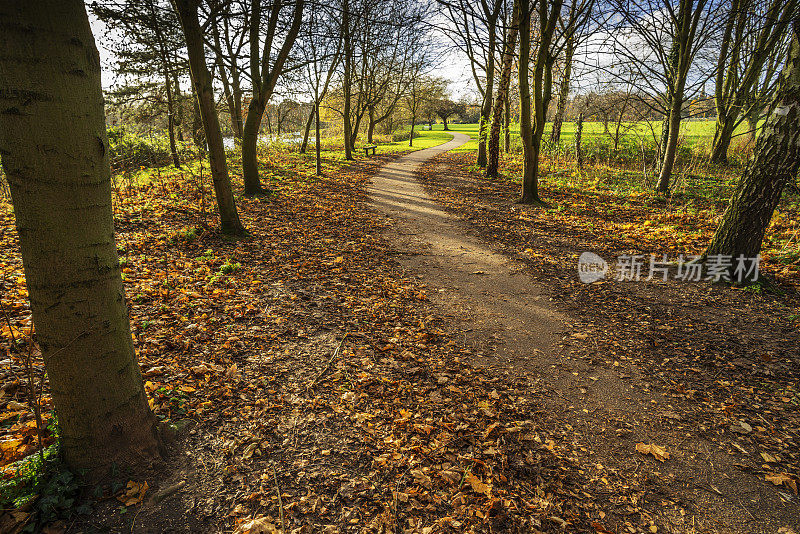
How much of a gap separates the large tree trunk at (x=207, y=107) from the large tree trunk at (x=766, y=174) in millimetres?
Answer: 8389

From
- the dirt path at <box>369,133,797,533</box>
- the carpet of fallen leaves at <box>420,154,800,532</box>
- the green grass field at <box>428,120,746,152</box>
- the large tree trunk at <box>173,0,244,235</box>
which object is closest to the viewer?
the dirt path at <box>369,133,797,533</box>

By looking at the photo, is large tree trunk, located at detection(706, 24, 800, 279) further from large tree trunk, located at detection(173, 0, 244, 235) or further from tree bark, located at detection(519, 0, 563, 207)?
large tree trunk, located at detection(173, 0, 244, 235)

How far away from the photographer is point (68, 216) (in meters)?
1.75

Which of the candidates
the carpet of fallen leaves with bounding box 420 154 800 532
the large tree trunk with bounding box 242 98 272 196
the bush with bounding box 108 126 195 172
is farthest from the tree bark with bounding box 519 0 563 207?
the bush with bounding box 108 126 195 172

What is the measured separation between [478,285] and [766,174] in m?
4.21

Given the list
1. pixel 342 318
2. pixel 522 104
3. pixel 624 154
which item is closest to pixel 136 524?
pixel 342 318

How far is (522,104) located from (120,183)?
12.3 m

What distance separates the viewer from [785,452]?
9.18ft

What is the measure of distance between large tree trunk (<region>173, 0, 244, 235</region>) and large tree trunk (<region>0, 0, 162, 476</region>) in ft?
17.1

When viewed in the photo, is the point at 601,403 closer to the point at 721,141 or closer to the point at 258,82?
the point at 258,82

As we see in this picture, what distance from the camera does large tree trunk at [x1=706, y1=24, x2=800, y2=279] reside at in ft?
15.6

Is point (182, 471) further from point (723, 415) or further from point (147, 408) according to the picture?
point (723, 415)

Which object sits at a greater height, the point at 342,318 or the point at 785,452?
the point at 342,318

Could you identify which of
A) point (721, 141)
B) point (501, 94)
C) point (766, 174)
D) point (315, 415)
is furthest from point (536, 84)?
point (721, 141)
